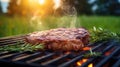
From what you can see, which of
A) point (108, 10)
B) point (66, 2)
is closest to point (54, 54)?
point (66, 2)

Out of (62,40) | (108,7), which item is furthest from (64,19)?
(108,7)

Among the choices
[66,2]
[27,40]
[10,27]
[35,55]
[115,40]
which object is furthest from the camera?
[10,27]

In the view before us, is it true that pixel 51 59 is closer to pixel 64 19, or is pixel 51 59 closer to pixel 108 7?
pixel 64 19

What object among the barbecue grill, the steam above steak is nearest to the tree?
the steam above steak

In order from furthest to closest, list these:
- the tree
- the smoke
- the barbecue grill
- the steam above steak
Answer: the tree
the smoke
the steam above steak
the barbecue grill

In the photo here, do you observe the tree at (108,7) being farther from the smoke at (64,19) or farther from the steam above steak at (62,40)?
the steam above steak at (62,40)

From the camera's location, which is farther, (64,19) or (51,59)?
(64,19)

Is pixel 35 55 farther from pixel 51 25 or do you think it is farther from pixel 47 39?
pixel 51 25

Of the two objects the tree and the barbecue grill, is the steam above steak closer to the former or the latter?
the barbecue grill
